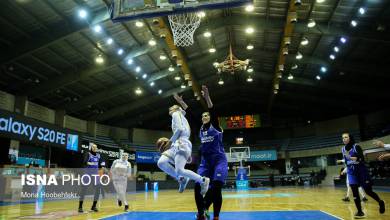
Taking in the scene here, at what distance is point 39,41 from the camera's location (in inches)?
645

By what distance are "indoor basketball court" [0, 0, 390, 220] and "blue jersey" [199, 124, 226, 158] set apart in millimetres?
18

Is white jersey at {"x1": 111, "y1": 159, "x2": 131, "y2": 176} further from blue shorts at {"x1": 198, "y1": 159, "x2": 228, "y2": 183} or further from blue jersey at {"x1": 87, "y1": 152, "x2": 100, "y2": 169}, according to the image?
blue shorts at {"x1": 198, "y1": 159, "x2": 228, "y2": 183}

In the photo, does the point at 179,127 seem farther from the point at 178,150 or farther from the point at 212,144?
the point at 212,144

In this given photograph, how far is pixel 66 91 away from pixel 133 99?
7040 millimetres

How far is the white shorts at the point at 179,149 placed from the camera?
211 inches

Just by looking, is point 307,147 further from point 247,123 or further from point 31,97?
point 31,97

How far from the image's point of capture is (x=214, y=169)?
5207 mm

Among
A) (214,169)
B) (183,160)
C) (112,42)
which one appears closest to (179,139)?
(183,160)

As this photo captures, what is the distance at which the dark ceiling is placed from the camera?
635 inches

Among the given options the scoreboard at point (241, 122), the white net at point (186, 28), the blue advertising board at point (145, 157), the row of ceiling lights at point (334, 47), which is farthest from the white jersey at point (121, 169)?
the scoreboard at point (241, 122)

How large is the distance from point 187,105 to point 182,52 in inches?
408

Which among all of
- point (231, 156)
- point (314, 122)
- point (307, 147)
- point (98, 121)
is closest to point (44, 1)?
point (98, 121)

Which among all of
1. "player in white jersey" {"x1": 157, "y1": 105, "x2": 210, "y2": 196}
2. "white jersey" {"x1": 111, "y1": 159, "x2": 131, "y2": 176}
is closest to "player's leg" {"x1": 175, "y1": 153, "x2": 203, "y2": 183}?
"player in white jersey" {"x1": 157, "y1": 105, "x2": 210, "y2": 196}

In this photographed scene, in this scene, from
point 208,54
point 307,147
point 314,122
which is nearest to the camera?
point 208,54
